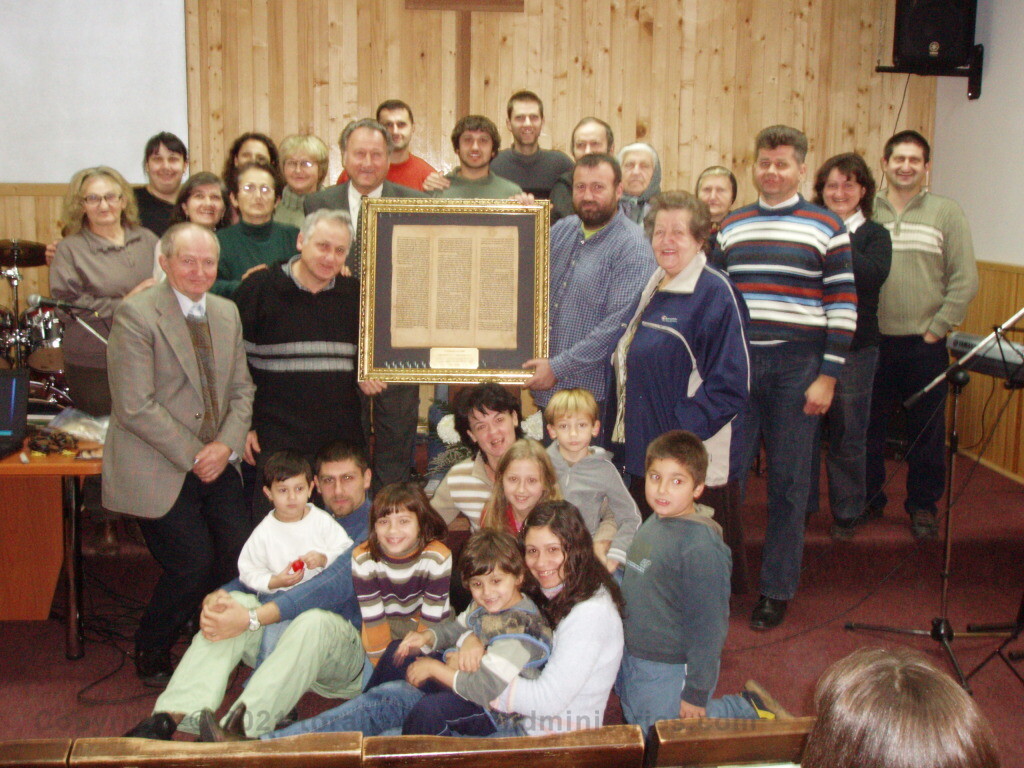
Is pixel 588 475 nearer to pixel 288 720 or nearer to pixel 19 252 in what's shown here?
pixel 288 720

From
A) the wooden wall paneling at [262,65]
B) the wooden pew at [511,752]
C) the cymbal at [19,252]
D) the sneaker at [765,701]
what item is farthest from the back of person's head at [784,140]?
the cymbal at [19,252]

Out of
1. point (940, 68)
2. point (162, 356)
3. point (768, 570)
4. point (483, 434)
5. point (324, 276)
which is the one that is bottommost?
point (768, 570)

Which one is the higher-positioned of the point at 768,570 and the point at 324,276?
the point at 324,276

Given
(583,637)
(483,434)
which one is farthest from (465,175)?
(583,637)

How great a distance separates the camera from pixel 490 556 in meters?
2.59

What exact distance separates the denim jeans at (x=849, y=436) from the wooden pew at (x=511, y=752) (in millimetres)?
2918

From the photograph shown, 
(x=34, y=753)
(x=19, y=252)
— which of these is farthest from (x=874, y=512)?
(x=19, y=252)

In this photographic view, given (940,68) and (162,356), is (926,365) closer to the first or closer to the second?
(940,68)

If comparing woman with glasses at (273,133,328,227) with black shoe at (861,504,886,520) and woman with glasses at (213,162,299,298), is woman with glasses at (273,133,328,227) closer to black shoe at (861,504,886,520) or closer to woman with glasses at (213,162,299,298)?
woman with glasses at (213,162,299,298)

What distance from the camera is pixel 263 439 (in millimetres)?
3447

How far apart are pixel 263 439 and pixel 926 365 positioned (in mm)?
3222

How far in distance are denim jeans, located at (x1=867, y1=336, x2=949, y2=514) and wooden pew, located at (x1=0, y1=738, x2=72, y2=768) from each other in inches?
152

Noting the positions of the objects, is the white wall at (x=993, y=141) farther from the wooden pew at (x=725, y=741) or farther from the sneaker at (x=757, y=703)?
the wooden pew at (x=725, y=741)

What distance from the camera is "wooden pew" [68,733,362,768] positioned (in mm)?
1411
